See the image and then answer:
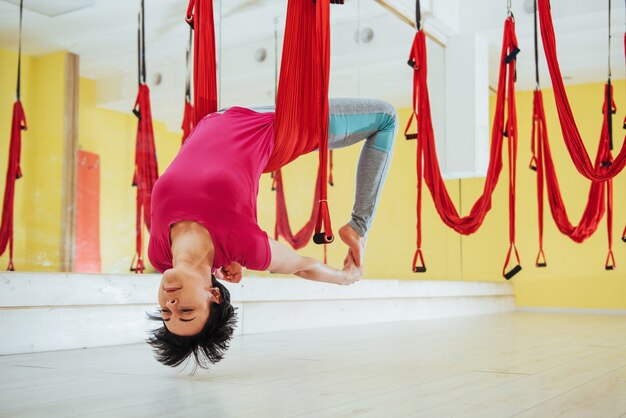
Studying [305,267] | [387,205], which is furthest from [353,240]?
[387,205]

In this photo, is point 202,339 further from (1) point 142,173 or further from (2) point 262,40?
(2) point 262,40

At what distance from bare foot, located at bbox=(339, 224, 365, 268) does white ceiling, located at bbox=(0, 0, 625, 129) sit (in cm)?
238

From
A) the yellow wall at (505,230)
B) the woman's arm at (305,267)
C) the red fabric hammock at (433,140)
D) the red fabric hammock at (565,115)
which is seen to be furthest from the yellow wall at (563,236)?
the woman's arm at (305,267)

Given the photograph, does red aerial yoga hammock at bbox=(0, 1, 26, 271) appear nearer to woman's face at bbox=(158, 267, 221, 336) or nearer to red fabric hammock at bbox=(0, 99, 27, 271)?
red fabric hammock at bbox=(0, 99, 27, 271)

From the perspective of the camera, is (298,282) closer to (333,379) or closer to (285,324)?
(285,324)

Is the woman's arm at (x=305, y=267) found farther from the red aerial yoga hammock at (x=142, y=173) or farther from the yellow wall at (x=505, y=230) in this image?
the yellow wall at (x=505, y=230)

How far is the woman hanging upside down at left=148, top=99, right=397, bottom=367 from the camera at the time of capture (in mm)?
2086

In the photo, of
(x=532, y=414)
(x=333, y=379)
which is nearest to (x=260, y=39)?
(x=333, y=379)

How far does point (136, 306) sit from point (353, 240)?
140 centimetres

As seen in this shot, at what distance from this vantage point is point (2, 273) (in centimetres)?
293

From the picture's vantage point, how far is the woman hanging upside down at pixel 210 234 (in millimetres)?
2086

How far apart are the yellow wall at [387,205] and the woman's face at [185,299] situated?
2.15 metres

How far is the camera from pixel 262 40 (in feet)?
18.3

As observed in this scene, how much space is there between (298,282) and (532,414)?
300 centimetres
